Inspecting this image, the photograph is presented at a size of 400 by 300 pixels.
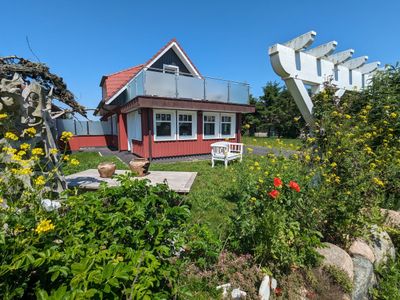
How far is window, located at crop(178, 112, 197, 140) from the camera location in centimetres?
1110

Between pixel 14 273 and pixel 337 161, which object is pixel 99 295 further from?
pixel 337 161

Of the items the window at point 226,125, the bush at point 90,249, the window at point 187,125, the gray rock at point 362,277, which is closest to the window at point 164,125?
the window at point 187,125

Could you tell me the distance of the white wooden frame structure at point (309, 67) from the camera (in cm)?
314

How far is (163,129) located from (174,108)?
1267mm

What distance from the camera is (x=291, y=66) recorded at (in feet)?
10.6

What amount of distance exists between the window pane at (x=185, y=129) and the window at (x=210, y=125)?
0.97m

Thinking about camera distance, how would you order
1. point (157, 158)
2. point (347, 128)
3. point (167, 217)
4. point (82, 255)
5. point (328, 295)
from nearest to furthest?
point (82, 255)
point (167, 217)
point (328, 295)
point (347, 128)
point (157, 158)

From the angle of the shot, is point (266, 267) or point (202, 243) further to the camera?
point (266, 267)

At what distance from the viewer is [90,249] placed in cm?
125

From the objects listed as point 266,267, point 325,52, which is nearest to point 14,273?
point 266,267

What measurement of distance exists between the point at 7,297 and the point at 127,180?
1145 millimetres

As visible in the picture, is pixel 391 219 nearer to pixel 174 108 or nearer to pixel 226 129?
pixel 174 108

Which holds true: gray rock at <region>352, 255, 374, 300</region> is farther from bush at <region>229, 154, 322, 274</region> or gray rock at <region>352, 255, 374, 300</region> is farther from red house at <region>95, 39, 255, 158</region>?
red house at <region>95, 39, 255, 158</region>

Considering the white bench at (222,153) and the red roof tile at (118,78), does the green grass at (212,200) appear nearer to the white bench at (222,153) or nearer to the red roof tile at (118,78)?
the white bench at (222,153)
